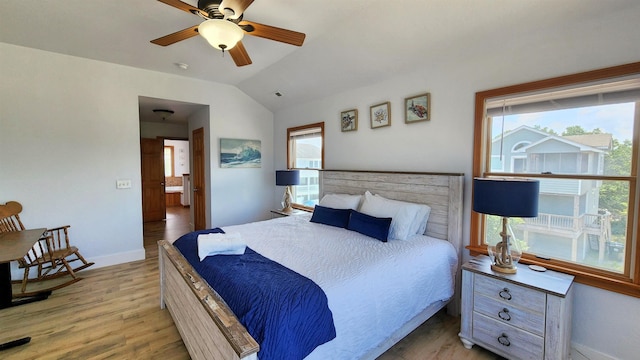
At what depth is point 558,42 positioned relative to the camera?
1986 millimetres

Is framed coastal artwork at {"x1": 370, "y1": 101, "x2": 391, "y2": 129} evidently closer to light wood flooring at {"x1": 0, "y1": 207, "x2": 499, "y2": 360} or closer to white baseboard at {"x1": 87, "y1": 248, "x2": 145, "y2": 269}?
light wood flooring at {"x1": 0, "y1": 207, "x2": 499, "y2": 360}

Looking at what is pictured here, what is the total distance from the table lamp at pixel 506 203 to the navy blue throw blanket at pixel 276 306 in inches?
55.6

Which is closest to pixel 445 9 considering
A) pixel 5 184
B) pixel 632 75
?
pixel 632 75

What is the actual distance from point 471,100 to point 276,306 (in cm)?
246

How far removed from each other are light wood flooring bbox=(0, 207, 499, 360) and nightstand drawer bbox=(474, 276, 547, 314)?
50 cm

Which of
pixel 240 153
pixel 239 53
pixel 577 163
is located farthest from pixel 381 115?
pixel 240 153

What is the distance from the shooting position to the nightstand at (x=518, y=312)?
173 centimetres

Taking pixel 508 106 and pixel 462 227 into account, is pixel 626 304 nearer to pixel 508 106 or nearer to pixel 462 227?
pixel 462 227

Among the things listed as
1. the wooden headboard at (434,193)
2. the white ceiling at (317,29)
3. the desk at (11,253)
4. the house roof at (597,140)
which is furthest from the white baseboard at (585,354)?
the desk at (11,253)

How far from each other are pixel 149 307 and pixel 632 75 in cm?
435

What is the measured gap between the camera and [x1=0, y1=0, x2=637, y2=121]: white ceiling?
2.01 m

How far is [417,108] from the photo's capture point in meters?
2.88

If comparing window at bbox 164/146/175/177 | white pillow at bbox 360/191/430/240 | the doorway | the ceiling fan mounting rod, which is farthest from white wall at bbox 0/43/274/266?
window at bbox 164/146/175/177

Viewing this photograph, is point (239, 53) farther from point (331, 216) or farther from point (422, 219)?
point (422, 219)
